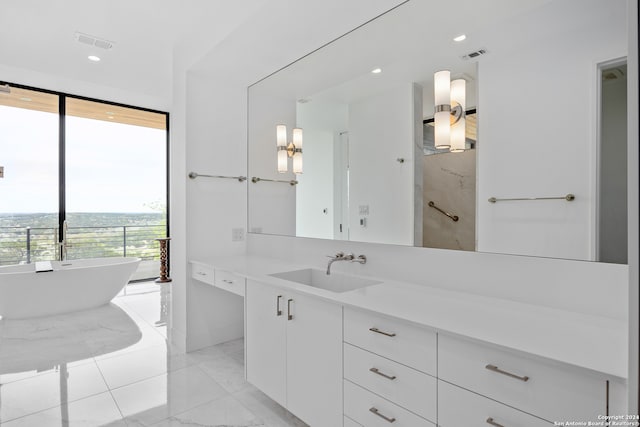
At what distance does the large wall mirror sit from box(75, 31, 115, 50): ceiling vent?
1887mm

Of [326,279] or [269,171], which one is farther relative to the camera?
[269,171]

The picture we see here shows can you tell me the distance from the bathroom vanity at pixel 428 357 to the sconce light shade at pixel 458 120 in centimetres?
73

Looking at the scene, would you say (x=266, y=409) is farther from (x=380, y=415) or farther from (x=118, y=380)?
(x=118, y=380)

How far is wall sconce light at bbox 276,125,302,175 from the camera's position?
2.76m

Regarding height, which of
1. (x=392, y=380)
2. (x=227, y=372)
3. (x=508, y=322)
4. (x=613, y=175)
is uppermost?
(x=613, y=175)

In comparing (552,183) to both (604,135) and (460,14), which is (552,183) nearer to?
(604,135)

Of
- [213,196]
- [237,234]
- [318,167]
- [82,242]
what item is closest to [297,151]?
[318,167]

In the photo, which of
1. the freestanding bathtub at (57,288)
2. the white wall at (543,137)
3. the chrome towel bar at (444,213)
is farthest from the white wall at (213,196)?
the white wall at (543,137)

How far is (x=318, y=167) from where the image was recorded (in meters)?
2.55

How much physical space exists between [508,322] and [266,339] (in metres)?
1.27

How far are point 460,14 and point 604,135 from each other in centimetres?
88

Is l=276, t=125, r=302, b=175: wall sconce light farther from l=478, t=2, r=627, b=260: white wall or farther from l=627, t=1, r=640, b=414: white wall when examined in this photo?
l=627, t=1, r=640, b=414: white wall

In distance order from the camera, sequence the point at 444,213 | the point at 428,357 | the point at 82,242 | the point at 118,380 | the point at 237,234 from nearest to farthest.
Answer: the point at 428,357 < the point at 444,213 < the point at 118,380 < the point at 237,234 < the point at 82,242

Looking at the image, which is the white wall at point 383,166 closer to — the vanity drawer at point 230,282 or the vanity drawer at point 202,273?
the vanity drawer at point 230,282
